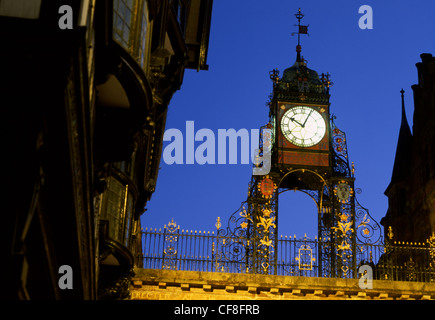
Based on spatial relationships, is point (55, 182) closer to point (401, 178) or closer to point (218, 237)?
point (218, 237)

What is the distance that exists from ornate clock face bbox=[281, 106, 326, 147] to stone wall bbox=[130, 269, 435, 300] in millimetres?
7562

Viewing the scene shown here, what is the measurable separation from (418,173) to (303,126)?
10.9 metres

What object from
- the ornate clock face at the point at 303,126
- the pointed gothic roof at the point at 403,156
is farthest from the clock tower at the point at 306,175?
the pointed gothic roof at the point at 403,156

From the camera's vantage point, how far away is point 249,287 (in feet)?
77.0

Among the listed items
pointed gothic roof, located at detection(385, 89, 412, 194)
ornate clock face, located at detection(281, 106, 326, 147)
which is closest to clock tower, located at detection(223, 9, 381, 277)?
ornate clock face, located at detection(281, 106, 326, 147)

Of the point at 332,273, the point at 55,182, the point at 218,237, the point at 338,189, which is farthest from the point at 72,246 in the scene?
the point at 338,189

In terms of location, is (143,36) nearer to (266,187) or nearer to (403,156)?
(266,187)

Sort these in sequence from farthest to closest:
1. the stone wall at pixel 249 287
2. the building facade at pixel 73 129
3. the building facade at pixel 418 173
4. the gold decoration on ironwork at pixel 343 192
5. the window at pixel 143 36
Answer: the building facade at pixel 418 173 → the gold decoration on ironwork at pixel 343 192 → the stone wall at pixel 249 287 → the window at pixel 143 36 → the building facade at pixel 73 129

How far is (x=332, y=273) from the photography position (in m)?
26.7

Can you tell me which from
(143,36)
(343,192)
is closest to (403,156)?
(343,192)

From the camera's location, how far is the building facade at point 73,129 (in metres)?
8.04

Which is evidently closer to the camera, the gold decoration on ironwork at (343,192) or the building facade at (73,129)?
the building facade at (73,129)

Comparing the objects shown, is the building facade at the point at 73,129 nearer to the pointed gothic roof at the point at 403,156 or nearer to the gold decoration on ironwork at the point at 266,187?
the gold decoration on ironwork at the point at 266,187
